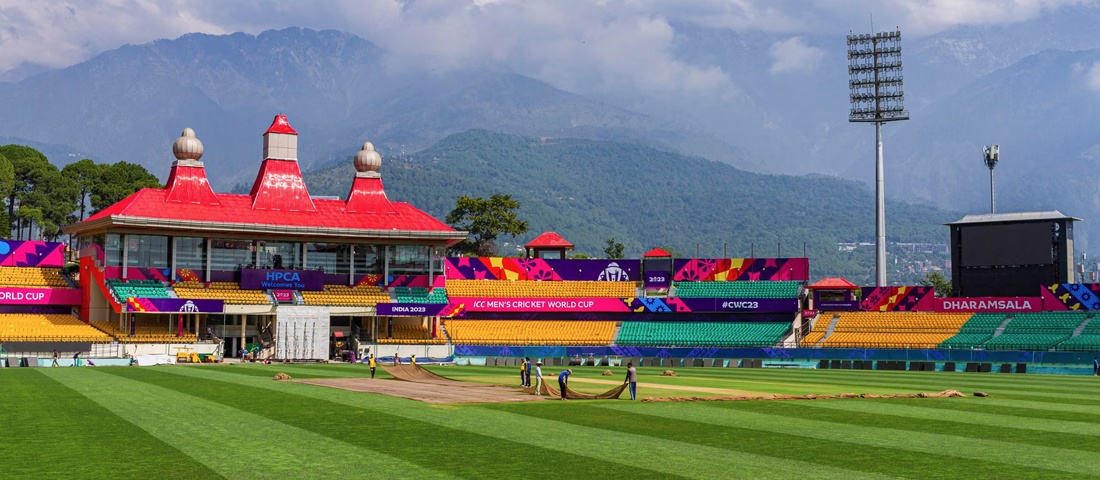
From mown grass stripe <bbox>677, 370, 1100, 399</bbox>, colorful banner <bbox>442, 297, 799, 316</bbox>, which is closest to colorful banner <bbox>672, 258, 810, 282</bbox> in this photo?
colorful banner <bbox>442, 297, 799, 316</bbox>

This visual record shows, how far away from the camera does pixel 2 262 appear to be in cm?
8094

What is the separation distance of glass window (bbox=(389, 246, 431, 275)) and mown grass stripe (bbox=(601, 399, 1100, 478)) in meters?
54.6

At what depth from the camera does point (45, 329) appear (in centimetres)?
7181

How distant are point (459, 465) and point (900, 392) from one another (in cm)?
2715

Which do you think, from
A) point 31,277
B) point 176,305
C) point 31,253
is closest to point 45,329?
point 176,305

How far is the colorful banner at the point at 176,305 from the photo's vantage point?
72.9 meters

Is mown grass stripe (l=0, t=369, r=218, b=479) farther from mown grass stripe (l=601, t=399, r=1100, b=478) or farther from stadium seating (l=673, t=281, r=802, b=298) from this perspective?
stadium seating (l=673, t=281, r=802, b=298)

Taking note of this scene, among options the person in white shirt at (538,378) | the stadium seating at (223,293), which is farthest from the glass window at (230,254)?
the person in white shirt at (538,378)

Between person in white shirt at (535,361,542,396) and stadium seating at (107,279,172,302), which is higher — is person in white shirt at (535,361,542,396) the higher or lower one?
the lower one

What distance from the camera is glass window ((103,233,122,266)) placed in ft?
257

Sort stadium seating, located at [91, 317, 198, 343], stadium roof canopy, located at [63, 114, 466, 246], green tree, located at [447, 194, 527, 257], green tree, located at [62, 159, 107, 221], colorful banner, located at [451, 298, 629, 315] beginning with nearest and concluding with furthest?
stadium seating, located at [91, 317, 198, 343] < stadium roof canopy, located at [63, 114, 466, 246] < colorful banner, located at [451, 298, 629, 315] < green tree, located at [62, 159, 107, 221] < green tree, located at [447, 194, 527, 257]

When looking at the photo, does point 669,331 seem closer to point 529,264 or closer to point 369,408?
point 529,264

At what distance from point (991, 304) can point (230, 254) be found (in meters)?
55.2

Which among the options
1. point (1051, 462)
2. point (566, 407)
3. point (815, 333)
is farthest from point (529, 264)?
point (1051, 462)
